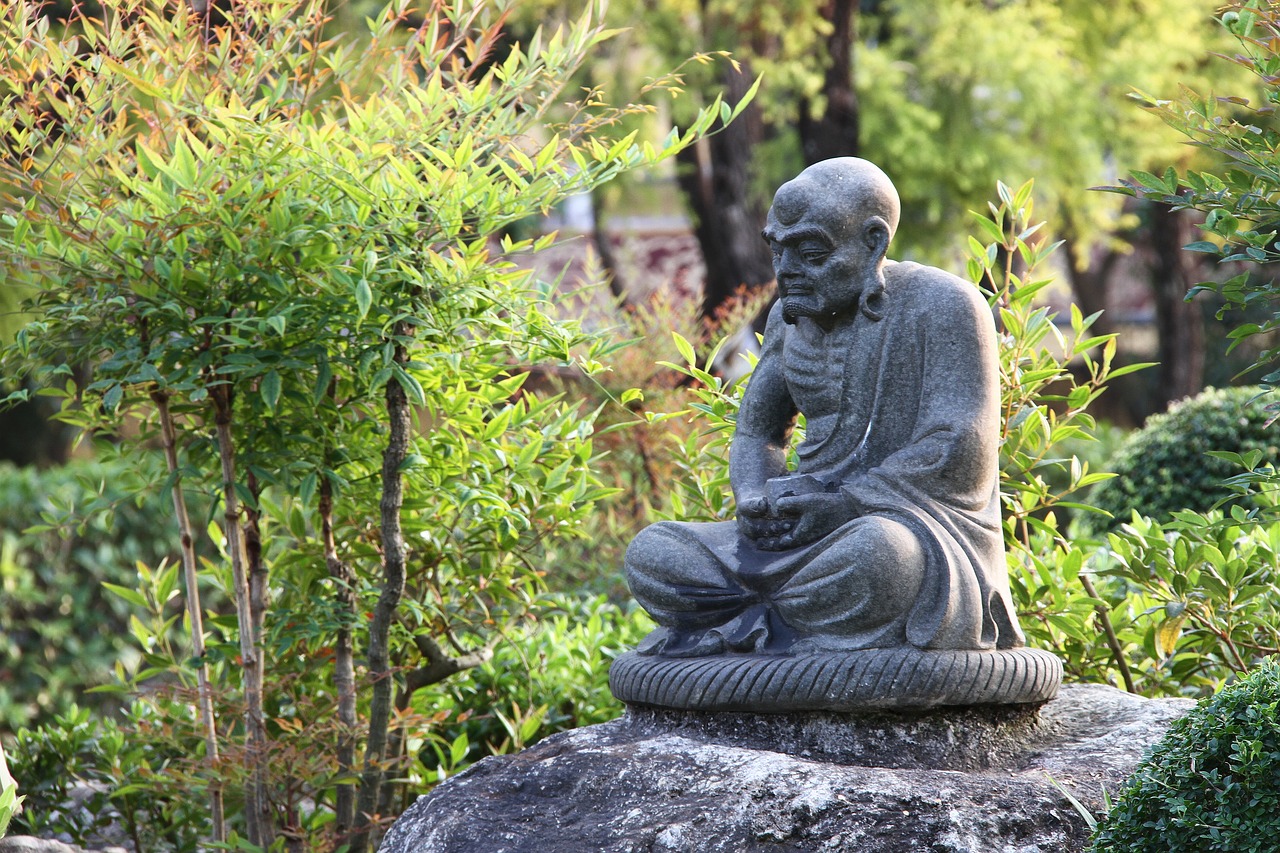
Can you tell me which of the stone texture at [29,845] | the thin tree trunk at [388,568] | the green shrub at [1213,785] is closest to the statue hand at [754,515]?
the thin tree trunk at [388,568]

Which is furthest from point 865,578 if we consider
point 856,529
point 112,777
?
point 112,777

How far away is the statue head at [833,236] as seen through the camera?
365 centimetres

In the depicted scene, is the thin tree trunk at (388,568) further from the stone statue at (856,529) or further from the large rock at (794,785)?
the stone statue at (856,529)

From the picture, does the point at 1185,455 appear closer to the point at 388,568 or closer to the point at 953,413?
the point at 953,413

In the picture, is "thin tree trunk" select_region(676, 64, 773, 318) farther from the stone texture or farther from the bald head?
the stone texture

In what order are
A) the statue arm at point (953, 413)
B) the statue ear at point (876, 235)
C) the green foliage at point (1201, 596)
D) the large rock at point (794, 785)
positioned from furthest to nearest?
the green foliage at point (1201, 596) < the statue ear at point (876, 235) < the statue arm at point (953, 413) < the large rock at point (794, 785)

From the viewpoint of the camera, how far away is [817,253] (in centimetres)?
369

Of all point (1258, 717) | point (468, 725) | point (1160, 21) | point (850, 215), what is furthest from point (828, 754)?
point (1160, 21)

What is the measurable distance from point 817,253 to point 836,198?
155 mm

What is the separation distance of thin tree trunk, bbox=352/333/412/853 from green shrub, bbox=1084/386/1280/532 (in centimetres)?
394

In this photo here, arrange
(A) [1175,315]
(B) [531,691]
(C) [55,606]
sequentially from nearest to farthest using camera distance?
1. (B) [531,691]
2. (C) [55,606]
3. (A) [1175,315]

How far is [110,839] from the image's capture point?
5418 mm

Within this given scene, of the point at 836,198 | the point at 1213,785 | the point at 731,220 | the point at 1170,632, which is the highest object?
the point at 836,198

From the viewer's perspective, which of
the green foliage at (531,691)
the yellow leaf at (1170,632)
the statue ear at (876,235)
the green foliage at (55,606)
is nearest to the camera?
the statue ear at (876,235)
